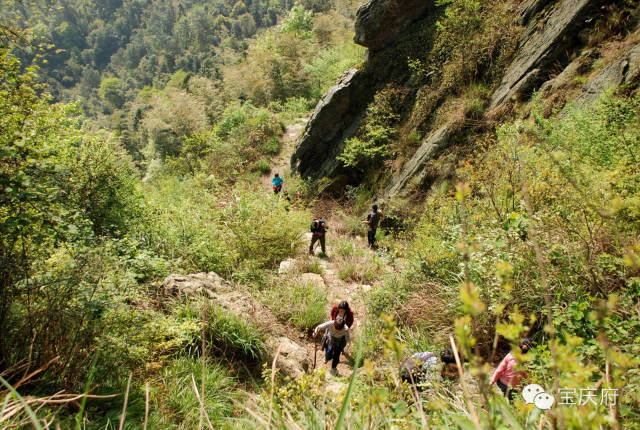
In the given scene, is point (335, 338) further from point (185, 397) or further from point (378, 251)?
point (378, 251)

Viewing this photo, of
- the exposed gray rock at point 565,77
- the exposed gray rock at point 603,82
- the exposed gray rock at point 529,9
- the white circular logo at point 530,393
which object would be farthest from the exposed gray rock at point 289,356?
the exposed gray rock at point 529,9

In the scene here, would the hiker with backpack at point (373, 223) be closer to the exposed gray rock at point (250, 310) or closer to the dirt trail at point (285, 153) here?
the exposed gray rock at point (250, 310)

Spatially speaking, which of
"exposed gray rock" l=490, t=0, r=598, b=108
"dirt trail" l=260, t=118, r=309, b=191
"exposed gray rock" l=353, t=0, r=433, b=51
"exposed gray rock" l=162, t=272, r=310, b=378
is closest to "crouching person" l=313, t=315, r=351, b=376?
"exposed gray rock" l=162, t=272, r=310, b=378

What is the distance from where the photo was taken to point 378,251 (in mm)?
6012

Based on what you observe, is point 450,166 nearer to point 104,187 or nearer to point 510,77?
point 510,77

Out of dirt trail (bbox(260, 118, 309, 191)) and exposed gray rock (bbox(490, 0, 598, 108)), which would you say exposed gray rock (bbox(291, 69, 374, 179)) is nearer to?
dirt trail (bbox(260, 118, 309, 191))

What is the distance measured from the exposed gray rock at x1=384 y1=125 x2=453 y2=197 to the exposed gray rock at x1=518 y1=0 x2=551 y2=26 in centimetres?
326

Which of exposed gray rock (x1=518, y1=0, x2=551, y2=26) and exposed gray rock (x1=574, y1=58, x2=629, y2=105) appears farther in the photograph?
exposed gray rock (x1=518, y1=0, x2=551, y2=26)

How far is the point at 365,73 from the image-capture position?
11.1 m

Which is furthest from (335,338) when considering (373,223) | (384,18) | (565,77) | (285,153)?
(285,153)

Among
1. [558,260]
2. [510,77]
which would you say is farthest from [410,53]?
[558,260]

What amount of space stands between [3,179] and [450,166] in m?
7.59

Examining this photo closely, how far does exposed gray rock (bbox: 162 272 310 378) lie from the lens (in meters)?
3.85

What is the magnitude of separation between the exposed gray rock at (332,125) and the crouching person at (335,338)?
305 inches
